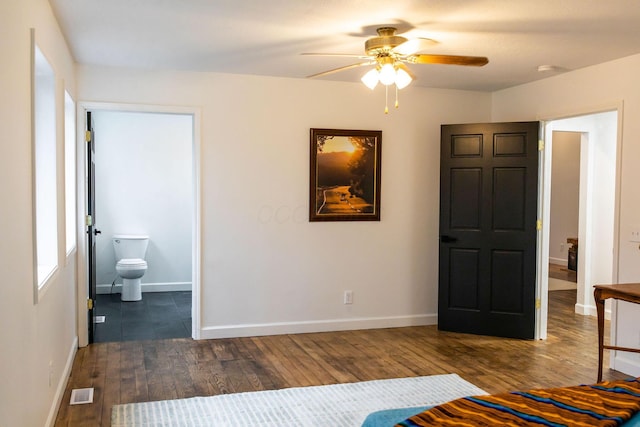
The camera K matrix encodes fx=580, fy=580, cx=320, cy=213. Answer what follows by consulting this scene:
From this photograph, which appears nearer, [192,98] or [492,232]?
[192,98]

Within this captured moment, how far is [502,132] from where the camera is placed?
540 centimetres

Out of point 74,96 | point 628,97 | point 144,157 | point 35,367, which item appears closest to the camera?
point 35,367

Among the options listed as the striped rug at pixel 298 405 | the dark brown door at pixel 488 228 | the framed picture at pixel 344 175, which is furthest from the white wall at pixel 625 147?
the framed picture at pixel 344 175

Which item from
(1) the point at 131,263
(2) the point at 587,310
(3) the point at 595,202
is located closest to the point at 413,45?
(3) the point at 595,202

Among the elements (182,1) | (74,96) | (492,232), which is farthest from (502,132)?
(74,96)

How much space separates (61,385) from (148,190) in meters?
4.01

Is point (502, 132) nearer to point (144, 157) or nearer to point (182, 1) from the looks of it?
point (182, 1)

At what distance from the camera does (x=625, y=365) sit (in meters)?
4.43

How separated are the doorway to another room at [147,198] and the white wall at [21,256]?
3740mm

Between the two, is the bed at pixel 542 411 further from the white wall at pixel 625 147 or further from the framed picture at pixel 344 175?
the framed picture at pixel 344 175

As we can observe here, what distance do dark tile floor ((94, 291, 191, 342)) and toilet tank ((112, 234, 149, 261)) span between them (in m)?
0.53

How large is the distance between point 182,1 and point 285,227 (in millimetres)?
2603

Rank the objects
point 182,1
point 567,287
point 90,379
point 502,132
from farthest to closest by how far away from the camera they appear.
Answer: point 567,287, point 502,132, point 90,379, point 182,1

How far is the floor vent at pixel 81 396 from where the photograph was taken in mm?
3674
